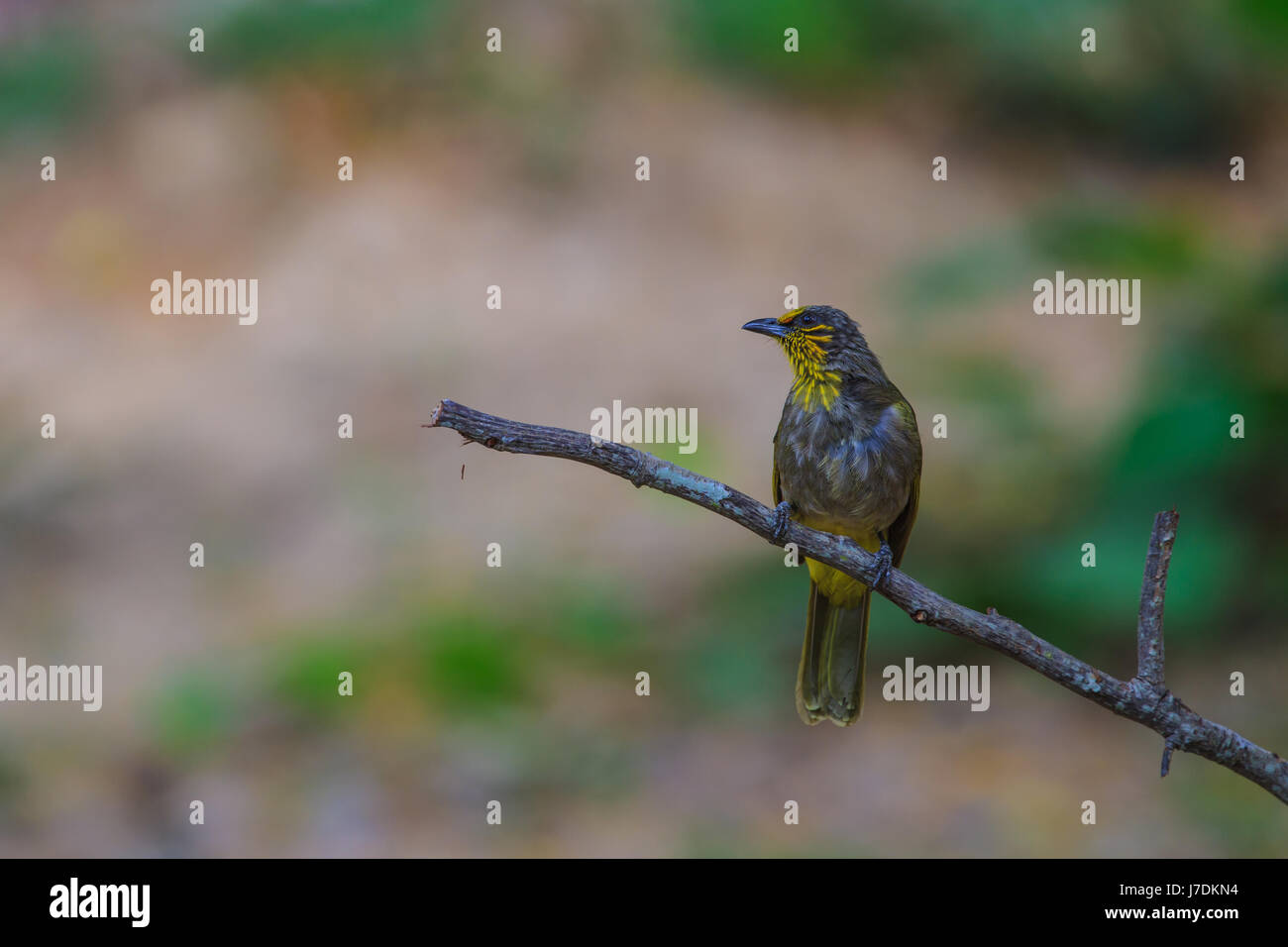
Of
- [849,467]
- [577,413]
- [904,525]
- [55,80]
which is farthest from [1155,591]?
[55,80]

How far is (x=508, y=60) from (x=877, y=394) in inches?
326

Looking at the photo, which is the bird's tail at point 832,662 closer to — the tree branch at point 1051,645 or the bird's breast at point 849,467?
the bird's breast at point 849,467

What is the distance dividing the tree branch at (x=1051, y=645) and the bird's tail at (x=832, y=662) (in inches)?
54.9

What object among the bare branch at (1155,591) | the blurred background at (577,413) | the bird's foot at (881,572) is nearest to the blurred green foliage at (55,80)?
the blurred background at (577,413)

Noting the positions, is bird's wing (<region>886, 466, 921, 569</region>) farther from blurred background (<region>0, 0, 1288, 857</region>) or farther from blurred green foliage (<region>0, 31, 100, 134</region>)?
blurred green foliage (<region>0, 31, 100, 134</region>)

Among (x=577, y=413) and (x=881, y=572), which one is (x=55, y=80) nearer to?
(x=577, y=413)

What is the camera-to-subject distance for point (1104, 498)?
7.77 metres

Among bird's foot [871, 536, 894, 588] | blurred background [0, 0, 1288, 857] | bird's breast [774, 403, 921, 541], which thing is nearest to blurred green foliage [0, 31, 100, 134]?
blurred background [0, 0, 1288, 857]

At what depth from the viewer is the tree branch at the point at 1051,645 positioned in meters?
2.83

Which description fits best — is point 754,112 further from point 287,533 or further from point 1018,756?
point 1018,756

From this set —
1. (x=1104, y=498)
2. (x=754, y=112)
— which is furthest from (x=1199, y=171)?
(x=1104, y=498)

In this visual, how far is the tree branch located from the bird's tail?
4.58 feet

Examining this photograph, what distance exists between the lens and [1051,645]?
307 cm

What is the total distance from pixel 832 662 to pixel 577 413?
544 cm
